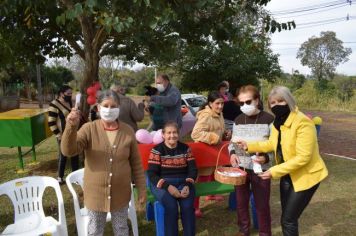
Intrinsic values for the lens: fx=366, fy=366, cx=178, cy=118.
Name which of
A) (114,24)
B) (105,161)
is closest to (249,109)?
(105,161)

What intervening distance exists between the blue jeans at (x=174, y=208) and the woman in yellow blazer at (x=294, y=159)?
98cm

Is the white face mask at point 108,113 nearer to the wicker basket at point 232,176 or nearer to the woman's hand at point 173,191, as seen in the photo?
the woman's hand at point 173,191

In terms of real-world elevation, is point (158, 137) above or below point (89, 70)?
below

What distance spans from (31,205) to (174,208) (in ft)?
5.04

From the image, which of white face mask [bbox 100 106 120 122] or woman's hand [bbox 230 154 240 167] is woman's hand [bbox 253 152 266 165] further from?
white face mask [bbox 100 106 120 122]

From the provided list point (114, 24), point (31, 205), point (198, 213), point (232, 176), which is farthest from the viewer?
point (198, 213)

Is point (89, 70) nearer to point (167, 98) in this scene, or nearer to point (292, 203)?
point (167, 98)

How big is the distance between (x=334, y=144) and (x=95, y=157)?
9308mm

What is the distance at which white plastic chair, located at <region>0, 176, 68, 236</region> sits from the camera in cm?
364

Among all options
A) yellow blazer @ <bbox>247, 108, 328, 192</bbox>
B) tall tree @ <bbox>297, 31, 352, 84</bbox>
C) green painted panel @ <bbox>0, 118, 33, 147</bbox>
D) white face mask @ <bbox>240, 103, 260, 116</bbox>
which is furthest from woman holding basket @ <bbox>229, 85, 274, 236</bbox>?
tall tree @ <bbox>297, 31, 352, 84</bbox>

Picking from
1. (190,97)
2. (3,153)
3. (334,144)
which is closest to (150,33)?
→ (3,153)

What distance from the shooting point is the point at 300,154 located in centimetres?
307

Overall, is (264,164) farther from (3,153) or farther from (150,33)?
(3,153)

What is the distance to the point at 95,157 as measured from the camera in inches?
119
